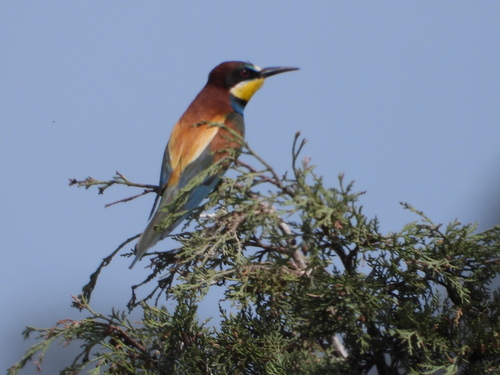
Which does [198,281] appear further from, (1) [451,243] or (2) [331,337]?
(1) [451,243]

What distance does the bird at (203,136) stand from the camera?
3799mm

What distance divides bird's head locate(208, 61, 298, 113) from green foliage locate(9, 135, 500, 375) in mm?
2380

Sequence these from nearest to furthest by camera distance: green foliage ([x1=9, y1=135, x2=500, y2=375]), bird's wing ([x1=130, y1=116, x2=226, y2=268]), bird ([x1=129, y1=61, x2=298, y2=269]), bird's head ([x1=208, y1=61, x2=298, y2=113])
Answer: green foliage ([x1=9, y1=135, x2=500, y2=375]) → bird ([x1=129, y1=61, x2=298, y2=269]) → bird's wing ([x1=130, y1=116, x2=226, y2=268]) → bird's head ([x1=208, y1=61, x2=298, y2=113])

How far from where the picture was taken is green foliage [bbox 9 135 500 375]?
2.53 meters

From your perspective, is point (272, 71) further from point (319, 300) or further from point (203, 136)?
point (319, 300)

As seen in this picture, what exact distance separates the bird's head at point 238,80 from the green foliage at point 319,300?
238 centimetres

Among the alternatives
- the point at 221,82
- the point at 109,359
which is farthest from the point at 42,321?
the point at 109,359

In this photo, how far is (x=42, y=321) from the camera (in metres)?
29.2

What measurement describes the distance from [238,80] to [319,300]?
2977 mm

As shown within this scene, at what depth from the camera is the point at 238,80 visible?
5340 millimetres

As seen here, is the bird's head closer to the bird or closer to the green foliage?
the bird

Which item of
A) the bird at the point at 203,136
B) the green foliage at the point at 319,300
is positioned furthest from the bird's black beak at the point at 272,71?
the green foliage at the point at 319,300

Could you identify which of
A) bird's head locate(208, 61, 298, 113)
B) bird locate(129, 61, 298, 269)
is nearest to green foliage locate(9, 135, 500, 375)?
bird locate(129, 61, 298, 269)

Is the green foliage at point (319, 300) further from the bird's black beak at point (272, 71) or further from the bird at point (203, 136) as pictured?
the bird's black beak at point (272, 71)
